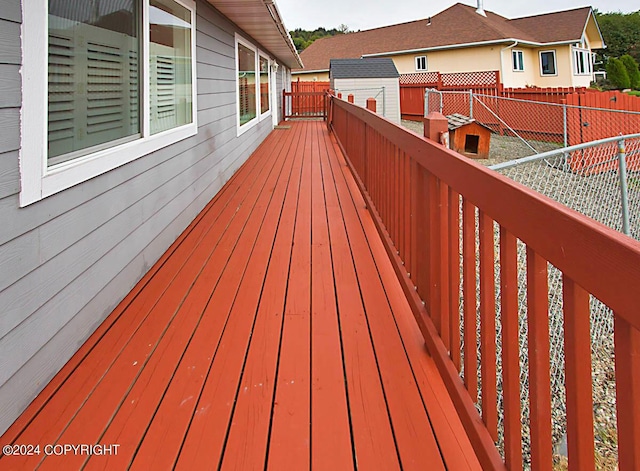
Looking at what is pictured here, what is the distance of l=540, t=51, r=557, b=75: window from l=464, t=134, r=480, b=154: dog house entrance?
50.9 ft

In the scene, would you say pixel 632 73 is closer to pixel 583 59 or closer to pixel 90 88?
pixel 583 59

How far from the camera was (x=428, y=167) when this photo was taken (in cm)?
175

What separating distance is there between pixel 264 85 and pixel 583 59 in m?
20.0

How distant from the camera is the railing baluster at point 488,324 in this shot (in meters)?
1.24

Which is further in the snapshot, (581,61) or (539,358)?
(581,61)

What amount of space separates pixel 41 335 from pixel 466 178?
1635 millimetres

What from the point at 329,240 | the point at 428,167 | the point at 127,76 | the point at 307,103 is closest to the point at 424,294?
the point at 428,167

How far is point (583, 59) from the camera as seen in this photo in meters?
22.0

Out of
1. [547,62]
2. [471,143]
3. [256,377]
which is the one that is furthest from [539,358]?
[547,62]

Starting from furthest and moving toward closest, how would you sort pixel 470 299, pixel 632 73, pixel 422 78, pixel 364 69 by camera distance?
pixel 632 73 → pixel 422 78 → pixel 364 69 → pixel 470 299

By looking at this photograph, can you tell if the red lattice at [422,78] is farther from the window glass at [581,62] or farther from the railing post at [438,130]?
the railing post at [438,130]

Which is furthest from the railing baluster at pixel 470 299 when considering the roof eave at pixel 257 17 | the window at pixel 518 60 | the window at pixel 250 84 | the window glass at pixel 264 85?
the window at pixel 518 60

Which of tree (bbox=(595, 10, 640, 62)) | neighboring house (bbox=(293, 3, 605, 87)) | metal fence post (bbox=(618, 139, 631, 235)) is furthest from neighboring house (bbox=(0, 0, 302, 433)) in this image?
tree (bbox=(595, 10, 640, 62))

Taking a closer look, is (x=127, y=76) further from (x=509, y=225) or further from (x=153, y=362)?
(x=509, y=225)
